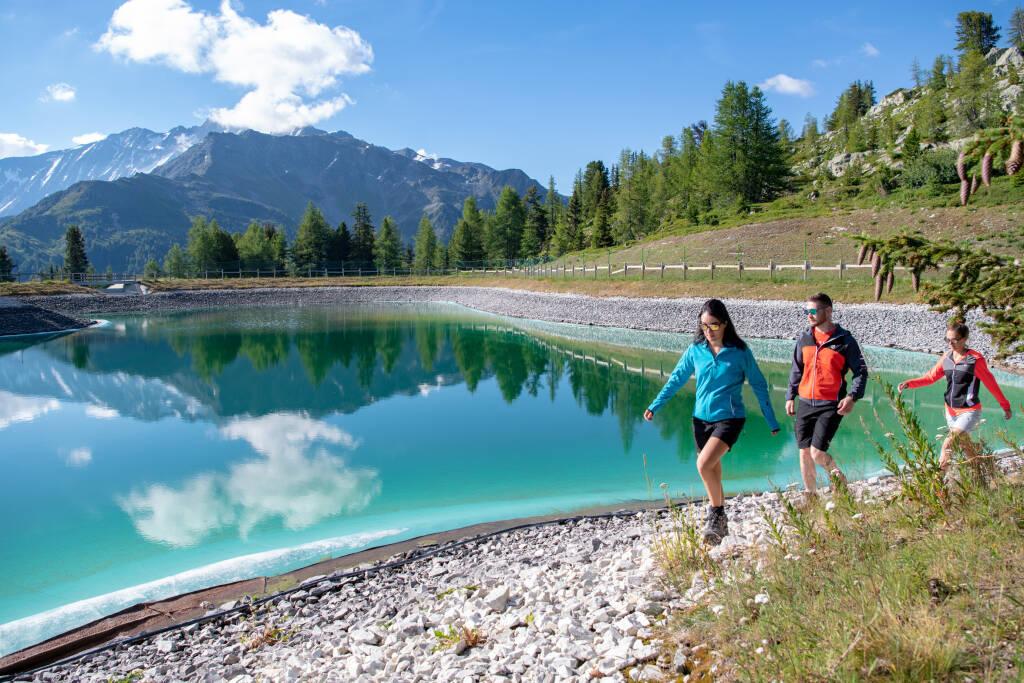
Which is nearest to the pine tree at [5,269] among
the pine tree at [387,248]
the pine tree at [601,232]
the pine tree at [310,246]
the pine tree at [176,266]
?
the pine tree at [176,266]

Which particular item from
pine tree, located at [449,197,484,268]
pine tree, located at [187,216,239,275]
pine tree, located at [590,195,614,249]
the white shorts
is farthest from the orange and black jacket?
pine tree, located at [187,216,239,275]

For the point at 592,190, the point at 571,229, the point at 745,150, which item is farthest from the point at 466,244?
the point at 745,150

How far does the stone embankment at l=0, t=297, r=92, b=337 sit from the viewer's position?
41.2 metres

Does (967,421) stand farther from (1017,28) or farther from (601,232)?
(1017,28)

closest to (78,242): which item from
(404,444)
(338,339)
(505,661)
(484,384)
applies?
(338,339)

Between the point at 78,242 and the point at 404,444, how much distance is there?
7689cm

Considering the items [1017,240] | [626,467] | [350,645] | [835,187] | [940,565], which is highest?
[835,187]

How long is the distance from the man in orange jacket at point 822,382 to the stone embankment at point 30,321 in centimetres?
4818

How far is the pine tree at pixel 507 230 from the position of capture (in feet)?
284

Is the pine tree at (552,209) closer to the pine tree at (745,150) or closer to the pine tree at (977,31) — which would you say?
the pine tree at (745,150)

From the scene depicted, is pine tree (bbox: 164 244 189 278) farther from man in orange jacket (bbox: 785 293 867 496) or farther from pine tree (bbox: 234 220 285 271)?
man in orange jacket (bbox: 785 293 867 496)

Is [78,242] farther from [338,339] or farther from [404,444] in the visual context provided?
[404,444]

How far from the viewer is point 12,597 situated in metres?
7.98

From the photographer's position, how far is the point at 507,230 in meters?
87.1
